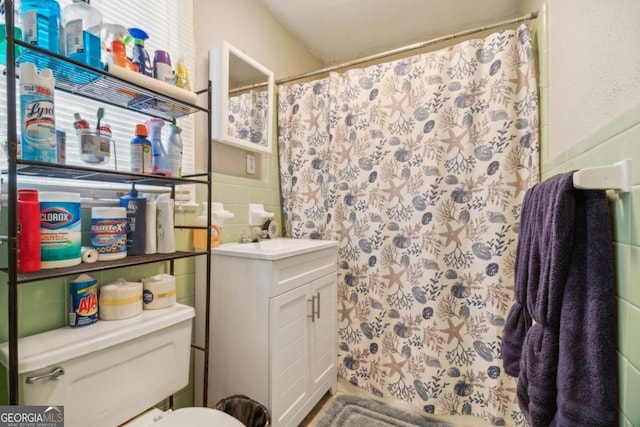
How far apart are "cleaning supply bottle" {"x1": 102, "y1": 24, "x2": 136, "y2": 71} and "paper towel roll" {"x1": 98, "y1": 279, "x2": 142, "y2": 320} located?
0.71 meters

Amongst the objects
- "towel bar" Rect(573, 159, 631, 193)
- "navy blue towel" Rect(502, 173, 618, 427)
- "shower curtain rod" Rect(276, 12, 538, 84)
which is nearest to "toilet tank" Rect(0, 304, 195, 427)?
"navy blue towel" Rect(502, 173, 618, 427)

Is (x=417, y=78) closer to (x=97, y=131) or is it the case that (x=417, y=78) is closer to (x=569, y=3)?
(x=569, y=3)

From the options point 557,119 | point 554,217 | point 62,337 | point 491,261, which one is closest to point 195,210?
point 62,337

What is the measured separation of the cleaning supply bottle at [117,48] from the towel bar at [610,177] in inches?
48.7

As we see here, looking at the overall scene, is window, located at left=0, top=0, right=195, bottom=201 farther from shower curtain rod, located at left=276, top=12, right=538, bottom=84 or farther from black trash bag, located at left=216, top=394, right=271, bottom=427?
black trash bag, located at left=216, top=394, right=271, bottom=427

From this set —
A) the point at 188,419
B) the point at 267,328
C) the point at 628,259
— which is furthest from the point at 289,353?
the point at 628,259

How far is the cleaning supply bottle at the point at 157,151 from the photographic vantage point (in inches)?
41.6

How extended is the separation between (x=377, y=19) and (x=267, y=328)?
204 cm

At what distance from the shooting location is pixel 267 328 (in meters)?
1.18

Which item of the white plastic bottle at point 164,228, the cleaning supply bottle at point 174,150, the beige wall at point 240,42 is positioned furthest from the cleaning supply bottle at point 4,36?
the beige wall at point 240,42

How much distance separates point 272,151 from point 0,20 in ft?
4.07

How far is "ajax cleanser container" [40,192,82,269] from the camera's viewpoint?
0.76 m

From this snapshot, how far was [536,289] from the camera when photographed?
0.77 meters

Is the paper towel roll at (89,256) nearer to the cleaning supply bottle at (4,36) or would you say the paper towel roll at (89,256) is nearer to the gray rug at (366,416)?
the cleaning supply bottle at (4,36)
